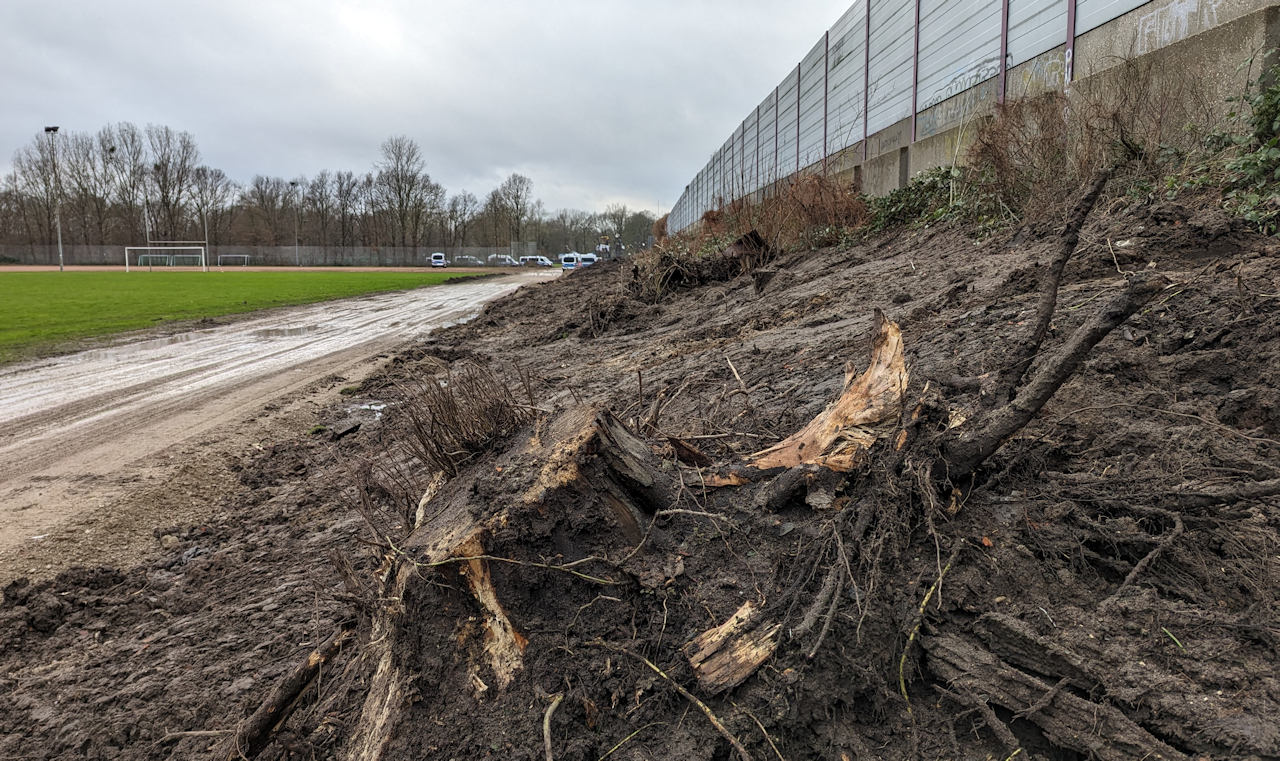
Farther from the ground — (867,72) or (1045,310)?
(867,72)

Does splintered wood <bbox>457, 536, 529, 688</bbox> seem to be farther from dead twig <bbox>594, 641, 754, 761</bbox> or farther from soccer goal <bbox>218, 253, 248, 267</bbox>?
soccer goal <bbox>218, 253, 248, 267</bbox>

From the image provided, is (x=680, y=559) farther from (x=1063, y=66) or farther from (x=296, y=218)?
(x=296, y=218)

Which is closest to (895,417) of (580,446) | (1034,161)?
(580,446)

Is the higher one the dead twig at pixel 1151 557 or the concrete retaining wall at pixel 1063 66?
the concrete retaining wall at pixel 1063 66

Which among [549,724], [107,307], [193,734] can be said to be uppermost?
[107,307]

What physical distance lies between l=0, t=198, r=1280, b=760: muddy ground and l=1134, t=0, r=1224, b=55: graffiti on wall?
10.9 feet

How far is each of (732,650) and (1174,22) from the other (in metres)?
7.11

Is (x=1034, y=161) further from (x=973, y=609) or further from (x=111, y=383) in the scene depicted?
(x=111, y=383)

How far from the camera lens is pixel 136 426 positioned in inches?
245

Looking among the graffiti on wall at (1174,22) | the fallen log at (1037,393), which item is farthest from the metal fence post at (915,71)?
the fallen log at (1037,393)

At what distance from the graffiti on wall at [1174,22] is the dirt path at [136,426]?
8.61m

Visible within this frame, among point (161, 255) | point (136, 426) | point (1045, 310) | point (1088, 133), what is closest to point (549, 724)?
point (1045, 310)

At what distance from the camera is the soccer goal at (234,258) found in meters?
64.8

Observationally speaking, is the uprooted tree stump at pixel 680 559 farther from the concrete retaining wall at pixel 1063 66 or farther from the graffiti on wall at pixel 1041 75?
the graffiti on wall at pixel 1041 75
